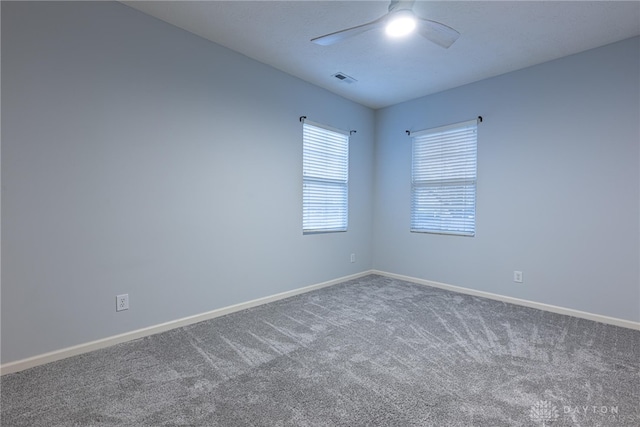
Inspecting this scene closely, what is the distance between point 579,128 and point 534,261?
1422 mm

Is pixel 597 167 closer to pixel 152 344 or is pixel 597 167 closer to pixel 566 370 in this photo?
pixel 566 370

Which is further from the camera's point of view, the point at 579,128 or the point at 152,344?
the point at 579,128

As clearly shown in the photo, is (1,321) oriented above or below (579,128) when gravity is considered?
below

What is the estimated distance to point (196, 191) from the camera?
2752 millimetres

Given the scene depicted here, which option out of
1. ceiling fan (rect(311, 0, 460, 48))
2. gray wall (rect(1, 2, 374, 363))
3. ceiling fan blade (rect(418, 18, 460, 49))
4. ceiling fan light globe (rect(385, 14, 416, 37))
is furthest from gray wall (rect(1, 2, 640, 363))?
ceiling fan blade (rect(418, 18, 460, 49))

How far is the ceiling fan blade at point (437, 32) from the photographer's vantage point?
1959 mm

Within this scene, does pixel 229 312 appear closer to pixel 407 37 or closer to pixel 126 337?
pixel 126 337

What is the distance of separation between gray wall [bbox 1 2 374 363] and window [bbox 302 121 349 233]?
231mm

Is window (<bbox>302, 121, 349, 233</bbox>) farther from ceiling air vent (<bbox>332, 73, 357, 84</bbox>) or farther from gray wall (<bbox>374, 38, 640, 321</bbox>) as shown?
gray wall (<bbox>374, 38, 640, 321</bbox>)

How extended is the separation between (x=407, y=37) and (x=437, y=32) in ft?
2.17

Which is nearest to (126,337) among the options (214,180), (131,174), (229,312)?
(229,312)

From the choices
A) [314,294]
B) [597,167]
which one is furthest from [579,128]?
[314,294]

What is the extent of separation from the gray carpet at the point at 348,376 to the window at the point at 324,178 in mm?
1417

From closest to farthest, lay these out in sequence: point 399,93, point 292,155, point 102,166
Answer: point 102,166, point 292,155, point 399,93
